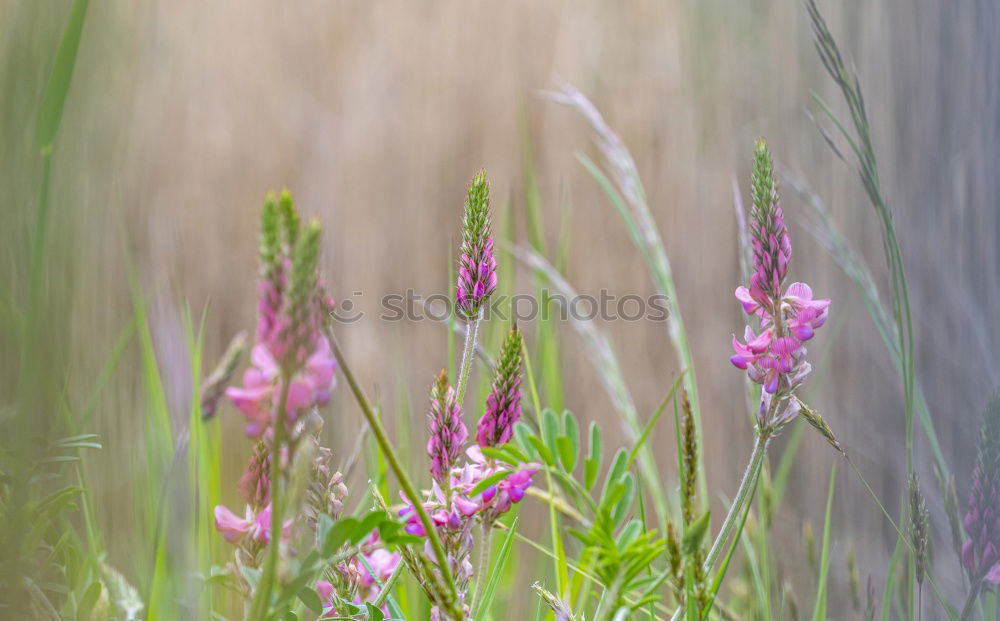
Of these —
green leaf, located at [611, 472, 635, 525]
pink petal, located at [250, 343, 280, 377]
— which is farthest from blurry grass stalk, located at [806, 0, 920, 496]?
pink petal, located at [250, 343, 280, 377]

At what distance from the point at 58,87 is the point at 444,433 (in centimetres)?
21

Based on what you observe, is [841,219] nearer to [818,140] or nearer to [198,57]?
[818,140]

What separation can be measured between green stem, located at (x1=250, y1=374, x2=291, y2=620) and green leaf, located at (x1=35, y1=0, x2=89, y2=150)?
153 millimetres

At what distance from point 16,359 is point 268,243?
0.13 metres

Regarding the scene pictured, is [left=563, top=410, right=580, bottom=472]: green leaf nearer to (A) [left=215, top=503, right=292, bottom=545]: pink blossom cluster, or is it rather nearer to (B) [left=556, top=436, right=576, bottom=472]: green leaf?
(B) [left=556, top=436, right=576, bottom=472]: green leaf

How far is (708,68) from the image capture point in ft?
6.72

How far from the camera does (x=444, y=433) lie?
40 centimetres

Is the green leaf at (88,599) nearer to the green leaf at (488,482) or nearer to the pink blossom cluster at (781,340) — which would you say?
the green leaf at (488,482)

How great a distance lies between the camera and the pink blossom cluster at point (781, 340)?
1.34 ft

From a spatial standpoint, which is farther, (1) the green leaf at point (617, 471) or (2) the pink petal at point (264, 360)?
(1) the green leaf at point (617, 471)

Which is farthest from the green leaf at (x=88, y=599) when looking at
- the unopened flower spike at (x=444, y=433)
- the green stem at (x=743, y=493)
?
the green stem at (x=743, y=493)

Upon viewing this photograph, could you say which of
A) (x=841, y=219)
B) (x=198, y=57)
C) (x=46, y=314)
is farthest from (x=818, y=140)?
(x=198, y=57)

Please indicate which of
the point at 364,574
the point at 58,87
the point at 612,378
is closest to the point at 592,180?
the point at 612,378

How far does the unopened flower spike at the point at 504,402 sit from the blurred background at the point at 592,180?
0.37m
